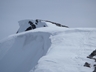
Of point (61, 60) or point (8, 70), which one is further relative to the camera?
point (8, 70)

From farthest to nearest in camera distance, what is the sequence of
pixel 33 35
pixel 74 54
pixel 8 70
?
pixel 33 35
pixel 8 70
pixel 74 54

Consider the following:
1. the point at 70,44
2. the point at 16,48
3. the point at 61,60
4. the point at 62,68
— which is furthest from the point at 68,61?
the point at 16,48

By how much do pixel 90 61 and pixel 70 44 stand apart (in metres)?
3.59

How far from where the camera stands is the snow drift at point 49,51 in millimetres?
7113

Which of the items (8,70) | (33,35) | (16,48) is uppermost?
(33,35)

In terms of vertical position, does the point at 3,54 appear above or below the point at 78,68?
below

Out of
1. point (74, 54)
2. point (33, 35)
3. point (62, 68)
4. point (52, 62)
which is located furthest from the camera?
point (33, 35)

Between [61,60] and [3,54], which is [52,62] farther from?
[3,54]

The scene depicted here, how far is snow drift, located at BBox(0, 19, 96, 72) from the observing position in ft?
23.3

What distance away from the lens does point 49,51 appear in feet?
31.3

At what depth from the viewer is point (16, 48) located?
55.8 feet

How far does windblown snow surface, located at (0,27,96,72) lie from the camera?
712cm

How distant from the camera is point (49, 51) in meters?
9.55

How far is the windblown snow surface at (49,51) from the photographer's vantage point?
7.12m
